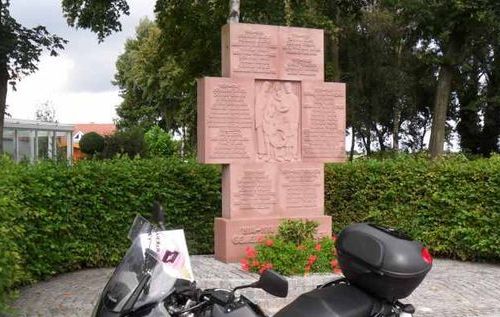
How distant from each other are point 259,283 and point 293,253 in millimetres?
5093

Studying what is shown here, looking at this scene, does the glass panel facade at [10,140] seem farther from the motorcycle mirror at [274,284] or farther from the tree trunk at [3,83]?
the motorcycle mirror at [274,284]

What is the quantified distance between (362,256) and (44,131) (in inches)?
1161

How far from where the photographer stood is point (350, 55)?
37.5 m

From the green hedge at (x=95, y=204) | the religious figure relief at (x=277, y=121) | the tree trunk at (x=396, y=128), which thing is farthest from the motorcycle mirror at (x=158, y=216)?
the tree trunk at (x=396, y=128)

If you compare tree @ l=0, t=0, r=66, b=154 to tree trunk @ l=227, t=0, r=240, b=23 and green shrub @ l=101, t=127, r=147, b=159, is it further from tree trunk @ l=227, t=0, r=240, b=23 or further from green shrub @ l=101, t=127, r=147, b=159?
green shrub @ l=101, t=127, r=147, b=159

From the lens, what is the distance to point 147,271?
9.85 feet

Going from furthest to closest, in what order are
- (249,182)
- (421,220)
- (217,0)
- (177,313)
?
(217,0) < (421,220) < (249,182) < (177,313)

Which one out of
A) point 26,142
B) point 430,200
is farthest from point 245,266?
point 26,142

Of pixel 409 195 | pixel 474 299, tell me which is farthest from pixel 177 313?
pixel 409 195

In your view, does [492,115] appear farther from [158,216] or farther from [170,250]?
[170,250]

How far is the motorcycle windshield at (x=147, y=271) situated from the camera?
9.70ft

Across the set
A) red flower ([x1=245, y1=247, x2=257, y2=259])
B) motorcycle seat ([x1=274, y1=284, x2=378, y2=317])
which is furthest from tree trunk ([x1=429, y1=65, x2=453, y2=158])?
motorcycle seat ([x1=274, y1=284, x2=378, y2=317])

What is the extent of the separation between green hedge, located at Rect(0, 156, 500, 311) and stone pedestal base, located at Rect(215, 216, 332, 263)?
4.19 ft

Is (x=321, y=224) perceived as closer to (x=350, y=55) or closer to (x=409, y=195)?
(x=409, y=195)
